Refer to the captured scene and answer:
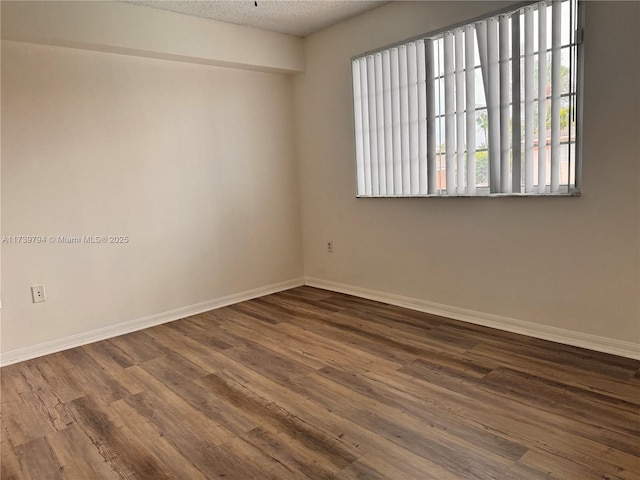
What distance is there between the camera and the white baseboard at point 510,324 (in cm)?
280

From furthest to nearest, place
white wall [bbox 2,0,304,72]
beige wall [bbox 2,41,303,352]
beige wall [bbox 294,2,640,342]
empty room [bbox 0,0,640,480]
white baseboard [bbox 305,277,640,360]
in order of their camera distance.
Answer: beige wall [bbox 2,41,303,352]
white wall [bbox 2,0,304,72]
white baseboard [bbox 305,277,640,360]
beige wall [bbox 294,2,640,342]
empty room [bbox 0,0,640,480]

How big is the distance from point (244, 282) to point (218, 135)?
1.39 m

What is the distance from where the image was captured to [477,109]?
128 inches

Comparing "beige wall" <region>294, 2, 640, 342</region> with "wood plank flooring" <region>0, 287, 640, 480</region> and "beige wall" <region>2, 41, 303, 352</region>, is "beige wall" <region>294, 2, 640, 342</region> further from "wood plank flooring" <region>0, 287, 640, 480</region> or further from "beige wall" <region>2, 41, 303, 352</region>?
"beige wall" <region>2, 41, 303, 352</region>

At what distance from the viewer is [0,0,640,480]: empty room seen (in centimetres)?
215

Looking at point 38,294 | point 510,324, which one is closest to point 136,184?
point 38,294

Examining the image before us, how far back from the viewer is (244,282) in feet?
14.7

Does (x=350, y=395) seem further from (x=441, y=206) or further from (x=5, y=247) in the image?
(x=5, y=247)

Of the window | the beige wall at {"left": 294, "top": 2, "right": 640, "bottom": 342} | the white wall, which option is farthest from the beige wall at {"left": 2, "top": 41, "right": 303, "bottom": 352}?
the window

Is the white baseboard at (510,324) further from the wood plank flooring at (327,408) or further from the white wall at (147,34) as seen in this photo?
the white wall at (147,34)

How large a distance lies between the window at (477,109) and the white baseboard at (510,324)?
0.89m

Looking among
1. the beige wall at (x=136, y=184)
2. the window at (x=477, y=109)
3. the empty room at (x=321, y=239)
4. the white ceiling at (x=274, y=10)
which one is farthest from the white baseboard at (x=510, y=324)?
the white ceiling at (x=274, y=10)

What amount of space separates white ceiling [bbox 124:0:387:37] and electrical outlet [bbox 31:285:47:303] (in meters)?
2.16

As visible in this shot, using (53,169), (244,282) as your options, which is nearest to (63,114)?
(53,169)
